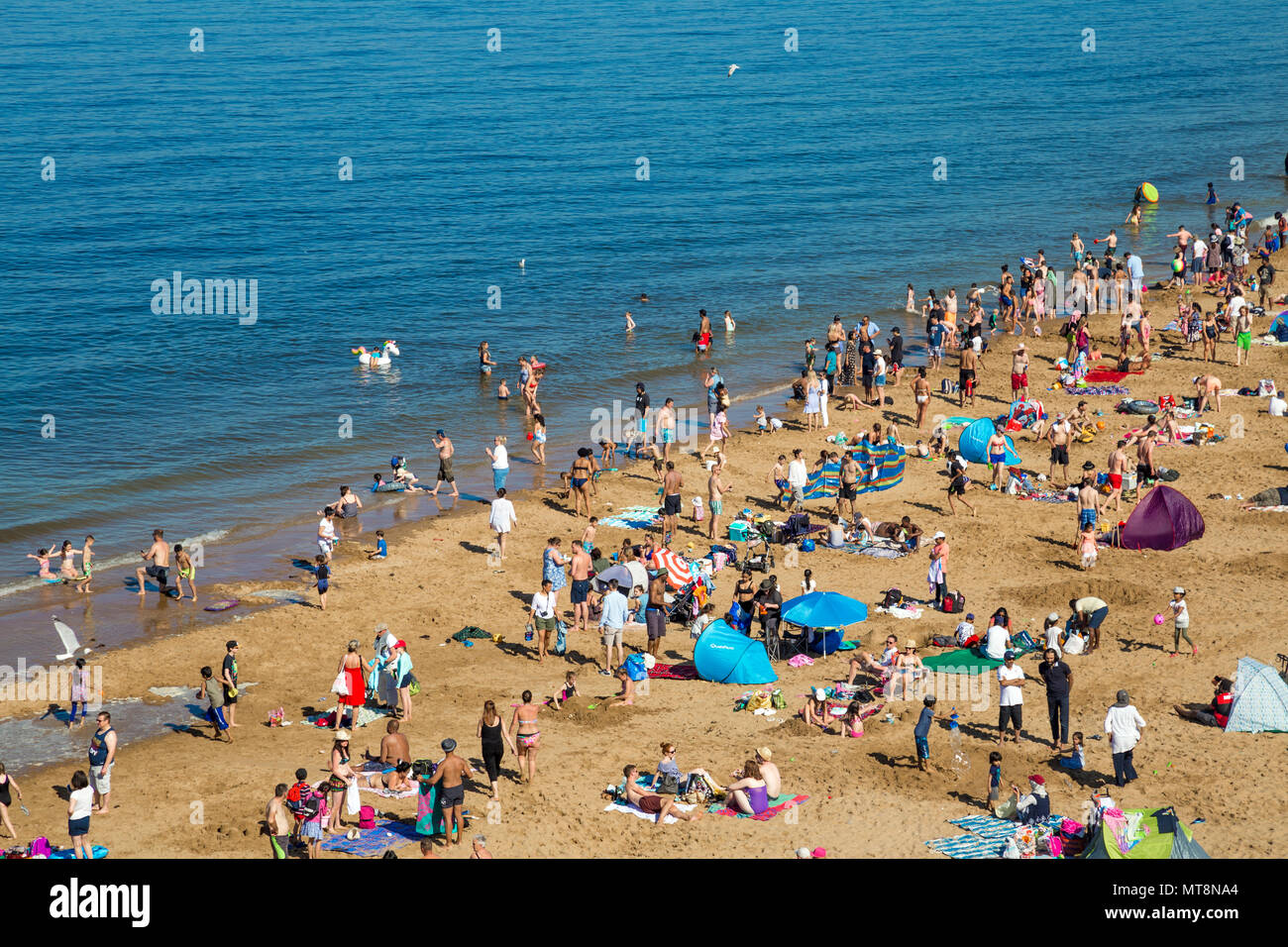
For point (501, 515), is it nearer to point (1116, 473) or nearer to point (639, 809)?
point (639, 809)

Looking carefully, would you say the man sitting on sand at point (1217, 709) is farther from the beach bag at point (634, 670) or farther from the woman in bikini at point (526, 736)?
the woman in bikini at point (526, 736)

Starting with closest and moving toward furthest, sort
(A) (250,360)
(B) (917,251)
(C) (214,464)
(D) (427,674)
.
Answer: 1. (D) (427,674)
2. (C) (214,464)
3. (A) (250,360)
4. (B) (917,251)

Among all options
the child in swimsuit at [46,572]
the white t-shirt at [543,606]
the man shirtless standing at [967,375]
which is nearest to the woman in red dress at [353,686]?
the white t-shirt at [543,606]

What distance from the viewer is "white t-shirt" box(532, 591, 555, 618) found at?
21.2 m

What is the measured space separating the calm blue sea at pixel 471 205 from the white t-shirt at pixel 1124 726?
18.9 metres

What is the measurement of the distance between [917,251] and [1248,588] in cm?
3263

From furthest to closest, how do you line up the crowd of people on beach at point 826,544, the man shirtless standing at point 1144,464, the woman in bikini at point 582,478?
the woman in bikini at point 582,478, the man shirtless standing at point 1144,464, the crowd of people on beach at point 826,544

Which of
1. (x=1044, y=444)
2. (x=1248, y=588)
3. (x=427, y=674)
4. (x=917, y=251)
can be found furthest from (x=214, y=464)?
(x=917, y=251)

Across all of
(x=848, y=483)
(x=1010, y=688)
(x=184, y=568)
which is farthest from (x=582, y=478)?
(x=1010, y=688)

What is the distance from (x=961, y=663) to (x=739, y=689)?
3.62m

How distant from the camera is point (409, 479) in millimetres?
30609

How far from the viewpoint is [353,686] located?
19.1 metres

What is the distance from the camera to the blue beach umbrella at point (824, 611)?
20719 mm

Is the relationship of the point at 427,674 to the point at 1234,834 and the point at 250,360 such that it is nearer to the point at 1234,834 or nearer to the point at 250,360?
the point at 1234,834
